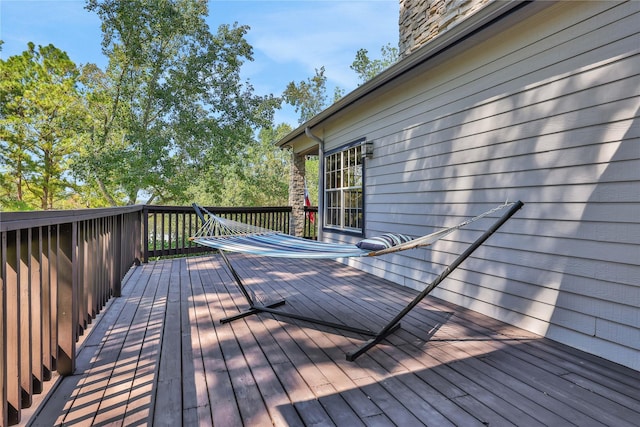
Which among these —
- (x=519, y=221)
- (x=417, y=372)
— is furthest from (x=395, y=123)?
(x=417, y=372)

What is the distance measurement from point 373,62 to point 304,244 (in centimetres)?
2311

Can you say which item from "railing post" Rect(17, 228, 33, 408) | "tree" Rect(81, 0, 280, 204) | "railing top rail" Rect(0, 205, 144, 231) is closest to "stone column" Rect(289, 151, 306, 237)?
"tree" Rect(81, 0, 280, 204)

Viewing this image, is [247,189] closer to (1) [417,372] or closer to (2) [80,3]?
(2) [80,3]

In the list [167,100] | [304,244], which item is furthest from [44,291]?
[167,100]

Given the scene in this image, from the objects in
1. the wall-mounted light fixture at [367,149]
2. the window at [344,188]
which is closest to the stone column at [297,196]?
the window at [344,188]

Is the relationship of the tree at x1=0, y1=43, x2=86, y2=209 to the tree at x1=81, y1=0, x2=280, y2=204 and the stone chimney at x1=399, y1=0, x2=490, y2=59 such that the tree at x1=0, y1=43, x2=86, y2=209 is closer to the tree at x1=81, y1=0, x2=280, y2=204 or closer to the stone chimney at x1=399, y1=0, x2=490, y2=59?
the tree at x1=81, y1=0, x2=280, y2=204

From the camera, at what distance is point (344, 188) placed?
6.10 m

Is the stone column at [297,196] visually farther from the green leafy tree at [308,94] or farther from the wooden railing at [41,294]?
the green leafy tree at [308,94]

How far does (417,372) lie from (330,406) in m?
0.63

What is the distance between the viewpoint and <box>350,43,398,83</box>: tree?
75.4ft

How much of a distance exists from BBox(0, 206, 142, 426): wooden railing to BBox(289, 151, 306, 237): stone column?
220 inches

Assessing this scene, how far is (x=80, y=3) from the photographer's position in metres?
11.3

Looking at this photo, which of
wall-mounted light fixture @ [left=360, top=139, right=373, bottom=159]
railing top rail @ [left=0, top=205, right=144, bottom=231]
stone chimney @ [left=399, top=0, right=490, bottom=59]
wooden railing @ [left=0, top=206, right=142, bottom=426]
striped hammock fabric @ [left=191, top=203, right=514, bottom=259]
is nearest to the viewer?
railing top rail @ [left=0, top=205, right=144, bottom=231]

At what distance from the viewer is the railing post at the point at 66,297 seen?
1936 mm
